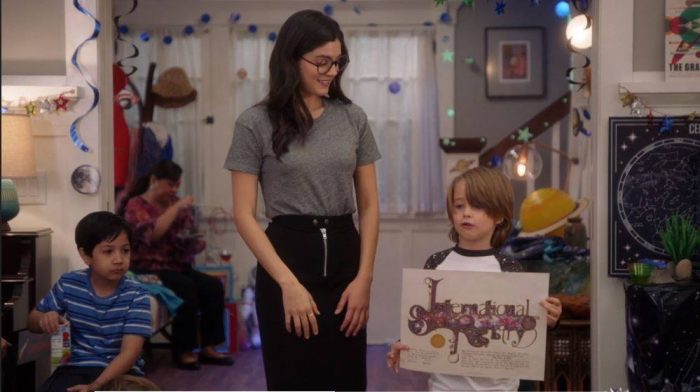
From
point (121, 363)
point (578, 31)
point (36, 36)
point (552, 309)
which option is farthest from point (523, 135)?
point (552, 309)

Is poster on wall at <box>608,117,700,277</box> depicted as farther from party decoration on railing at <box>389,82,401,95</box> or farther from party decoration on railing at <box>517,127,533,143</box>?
party decoration on railing at <box>389,82,401,95</box>

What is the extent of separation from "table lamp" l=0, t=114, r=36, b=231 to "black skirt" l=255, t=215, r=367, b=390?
124 cm

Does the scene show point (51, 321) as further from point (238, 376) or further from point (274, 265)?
point (238, 376)

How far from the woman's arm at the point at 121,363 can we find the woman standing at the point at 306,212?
652 mm

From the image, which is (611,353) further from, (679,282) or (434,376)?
(434,376)

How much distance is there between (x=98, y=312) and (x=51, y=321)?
0.44 ft

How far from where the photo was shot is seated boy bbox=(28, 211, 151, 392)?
265cm

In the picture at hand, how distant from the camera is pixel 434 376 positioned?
2176 millimetres

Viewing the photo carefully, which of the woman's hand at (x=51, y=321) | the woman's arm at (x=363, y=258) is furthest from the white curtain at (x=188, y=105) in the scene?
the woman's arm at (x=363, y=258)

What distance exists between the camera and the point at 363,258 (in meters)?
2.15

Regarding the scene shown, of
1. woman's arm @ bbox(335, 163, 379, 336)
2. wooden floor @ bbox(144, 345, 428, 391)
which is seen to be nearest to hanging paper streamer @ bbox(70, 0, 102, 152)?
woman's arm @ bbox(335, 163, 379, 336)

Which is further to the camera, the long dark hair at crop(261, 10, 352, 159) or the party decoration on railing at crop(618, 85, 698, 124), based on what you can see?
the party decoration on railing at crop(618, 85, 698, 124)

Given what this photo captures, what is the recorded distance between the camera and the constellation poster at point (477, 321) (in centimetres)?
204

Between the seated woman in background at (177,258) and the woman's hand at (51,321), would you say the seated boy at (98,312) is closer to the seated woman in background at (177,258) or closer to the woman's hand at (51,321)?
the woman's hand at (51,321)
